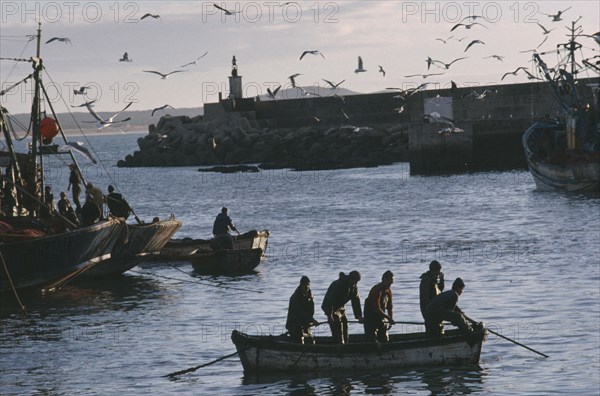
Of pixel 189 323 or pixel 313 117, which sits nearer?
pixel 189 323

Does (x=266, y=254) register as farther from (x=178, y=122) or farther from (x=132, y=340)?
(x=178, y=122)

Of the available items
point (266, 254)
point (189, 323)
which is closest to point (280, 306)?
point (189, 323)

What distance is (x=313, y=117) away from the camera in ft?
399

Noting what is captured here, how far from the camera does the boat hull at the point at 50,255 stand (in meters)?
31.4

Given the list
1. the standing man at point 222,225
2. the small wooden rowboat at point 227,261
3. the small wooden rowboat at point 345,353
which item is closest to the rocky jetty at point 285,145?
the small wooden rowboat at point 227,261

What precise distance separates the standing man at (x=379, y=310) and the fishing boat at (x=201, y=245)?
15408 mm

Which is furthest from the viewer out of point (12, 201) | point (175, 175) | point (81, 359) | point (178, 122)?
point (178, 122)

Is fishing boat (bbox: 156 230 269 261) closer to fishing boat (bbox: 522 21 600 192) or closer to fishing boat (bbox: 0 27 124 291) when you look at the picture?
fishing boat (bbox: 0 27 124 291)

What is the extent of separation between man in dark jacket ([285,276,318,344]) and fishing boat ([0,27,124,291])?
34.5 feet

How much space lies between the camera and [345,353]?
883 inches

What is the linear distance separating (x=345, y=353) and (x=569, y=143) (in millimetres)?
51903

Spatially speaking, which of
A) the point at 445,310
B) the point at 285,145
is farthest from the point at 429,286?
the point at 285,145

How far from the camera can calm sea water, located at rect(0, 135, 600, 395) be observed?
22938 mm

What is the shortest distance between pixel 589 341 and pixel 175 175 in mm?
87627
